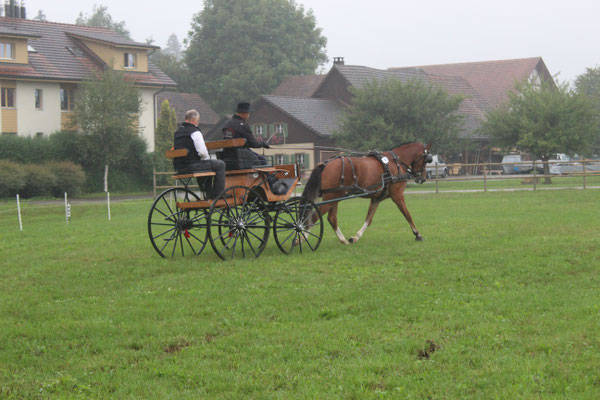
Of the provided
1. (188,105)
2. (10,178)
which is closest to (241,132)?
(10,178)

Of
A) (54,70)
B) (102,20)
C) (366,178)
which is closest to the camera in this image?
(366,178)

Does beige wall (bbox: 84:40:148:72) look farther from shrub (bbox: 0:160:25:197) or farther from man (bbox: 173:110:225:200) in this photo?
man (bbox: 173:110:225:200)

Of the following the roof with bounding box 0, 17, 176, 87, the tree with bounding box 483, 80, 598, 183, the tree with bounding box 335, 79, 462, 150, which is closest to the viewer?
the tree with bounding box 483, 80, 598, 183

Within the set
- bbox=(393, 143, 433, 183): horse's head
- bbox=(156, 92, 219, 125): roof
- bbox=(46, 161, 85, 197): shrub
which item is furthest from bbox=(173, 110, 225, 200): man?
bbox=(156, 92, 219, 125): roof

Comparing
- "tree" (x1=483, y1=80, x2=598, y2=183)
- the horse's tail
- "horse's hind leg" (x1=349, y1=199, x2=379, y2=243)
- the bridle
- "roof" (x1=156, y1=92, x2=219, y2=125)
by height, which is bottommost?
"horse's hind leg" (x1=349, y1=199, x2=379, y2=243)

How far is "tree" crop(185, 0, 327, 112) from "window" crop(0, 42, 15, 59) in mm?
26913

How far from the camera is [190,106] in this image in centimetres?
6538

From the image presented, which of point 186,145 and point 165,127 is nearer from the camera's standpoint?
point 186,145

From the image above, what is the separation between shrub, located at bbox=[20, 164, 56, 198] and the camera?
35.0 meters

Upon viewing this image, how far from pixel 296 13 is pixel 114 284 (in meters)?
65.0

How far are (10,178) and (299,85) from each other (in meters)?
35.9

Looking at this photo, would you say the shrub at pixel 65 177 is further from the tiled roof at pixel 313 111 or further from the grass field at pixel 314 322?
the grass field at pixel 314 322

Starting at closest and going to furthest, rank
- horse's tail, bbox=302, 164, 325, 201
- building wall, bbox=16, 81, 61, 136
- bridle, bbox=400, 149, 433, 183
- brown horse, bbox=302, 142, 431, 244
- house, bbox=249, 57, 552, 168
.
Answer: horse's tail, bbox=302, 164, 325, 201 → brown horse, bbox=302, 142, 431, 244 → bridle, bbox=400, 149, 433, 183 → building wall, bbox=16, 81, 61, 136 → house, bbox=249, 57, 552, 168

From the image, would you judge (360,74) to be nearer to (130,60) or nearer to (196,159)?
(130,60)
